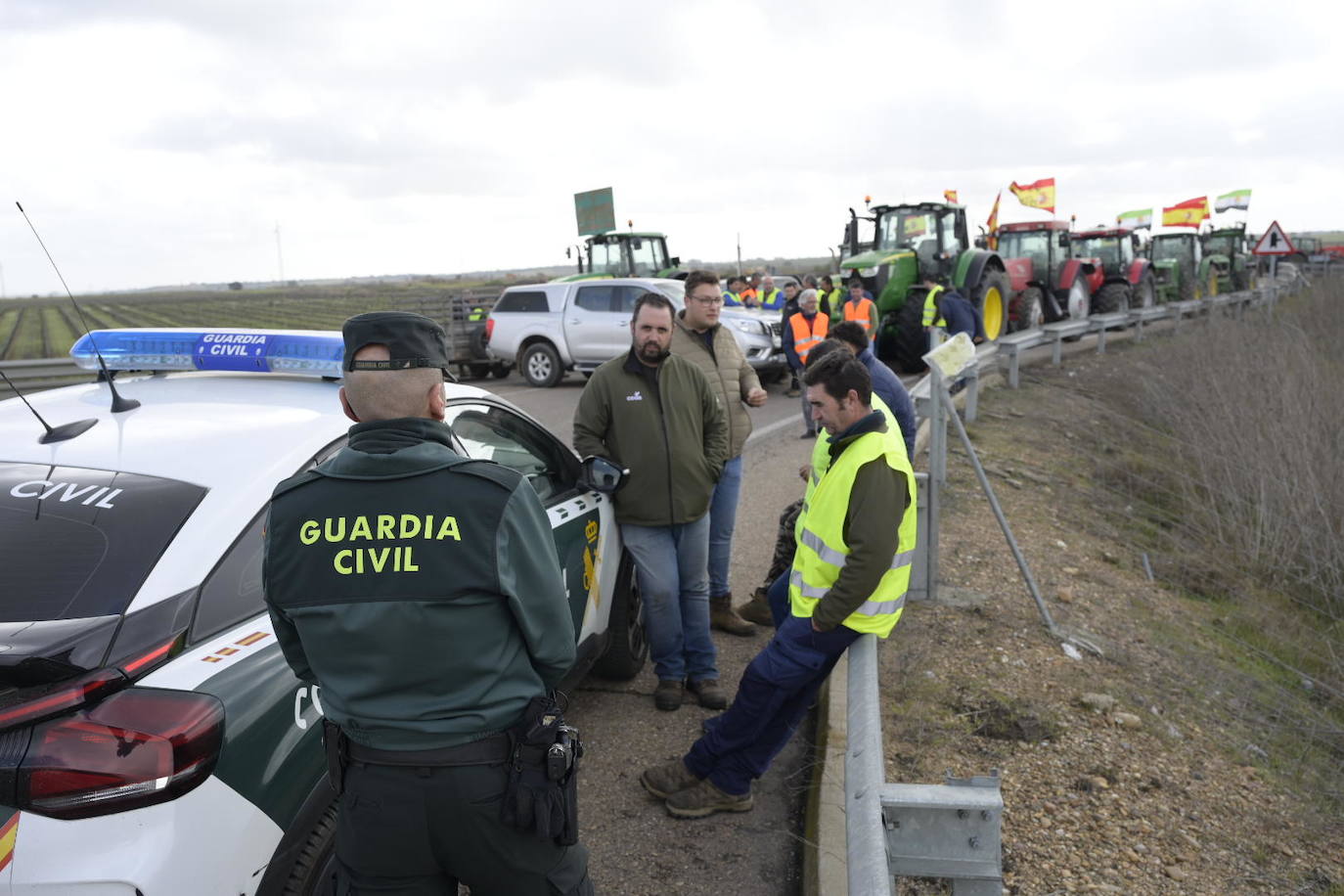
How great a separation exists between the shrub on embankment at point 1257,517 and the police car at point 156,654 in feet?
14.2

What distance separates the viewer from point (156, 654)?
211cm

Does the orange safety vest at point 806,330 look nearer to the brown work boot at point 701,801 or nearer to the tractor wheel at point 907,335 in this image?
the tractor wheel at point 907,335

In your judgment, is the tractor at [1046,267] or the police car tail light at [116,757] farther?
the tractor at [1046,267]

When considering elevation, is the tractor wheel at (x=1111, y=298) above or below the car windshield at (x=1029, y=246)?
below

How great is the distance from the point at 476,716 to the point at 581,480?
2.27m

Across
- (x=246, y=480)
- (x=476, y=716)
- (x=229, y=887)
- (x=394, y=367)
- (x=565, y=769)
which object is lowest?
(x=229, y=887)

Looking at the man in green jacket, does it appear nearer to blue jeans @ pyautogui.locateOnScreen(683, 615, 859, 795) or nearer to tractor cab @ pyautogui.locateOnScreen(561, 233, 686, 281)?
blue jeans @ pyautogui.locateOnScreen(683, 615, 859, 795)

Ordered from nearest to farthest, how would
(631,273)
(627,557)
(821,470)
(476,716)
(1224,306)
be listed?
(476,716)
(821,470)
(627,557)
(1224,306)
(631,273)

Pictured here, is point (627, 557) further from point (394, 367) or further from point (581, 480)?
point (394, 367)

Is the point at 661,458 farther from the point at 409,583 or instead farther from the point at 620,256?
the point at 620,256

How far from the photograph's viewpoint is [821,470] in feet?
12.8

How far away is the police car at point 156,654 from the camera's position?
1.91 meters

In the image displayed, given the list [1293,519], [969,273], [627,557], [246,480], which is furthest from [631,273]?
[246,480]

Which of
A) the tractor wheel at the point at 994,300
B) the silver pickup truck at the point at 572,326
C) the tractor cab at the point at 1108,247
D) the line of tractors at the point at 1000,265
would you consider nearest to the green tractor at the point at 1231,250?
the line of tractors at the point at 1000,265
